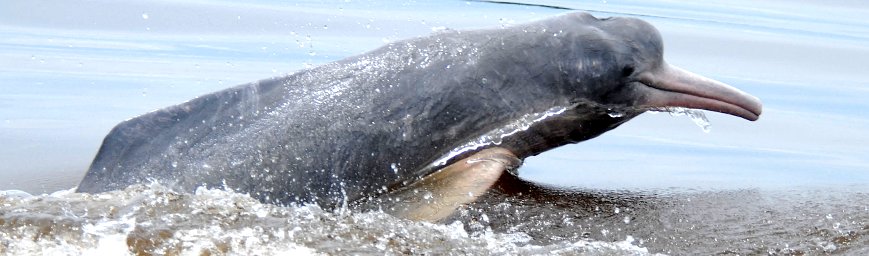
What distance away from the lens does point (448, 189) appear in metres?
6.91

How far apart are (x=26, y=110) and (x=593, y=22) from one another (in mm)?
4878

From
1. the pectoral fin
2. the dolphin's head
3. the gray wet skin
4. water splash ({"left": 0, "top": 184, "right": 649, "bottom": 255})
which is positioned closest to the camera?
water splash ({"left": 0, "top": 184, "right": 649, "bottom": 255})

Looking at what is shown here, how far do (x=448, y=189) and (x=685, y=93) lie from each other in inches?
69.6

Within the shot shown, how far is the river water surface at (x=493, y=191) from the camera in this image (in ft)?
18.2

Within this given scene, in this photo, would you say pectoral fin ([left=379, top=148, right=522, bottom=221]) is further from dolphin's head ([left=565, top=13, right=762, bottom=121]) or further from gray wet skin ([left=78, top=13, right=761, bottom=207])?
dolphin's head ([left=565, top=13, right=762, bottom=121])

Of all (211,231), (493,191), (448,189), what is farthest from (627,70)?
(211,231)

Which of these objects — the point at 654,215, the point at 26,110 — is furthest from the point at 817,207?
the point at 26,110

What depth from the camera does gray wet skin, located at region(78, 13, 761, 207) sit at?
683cm

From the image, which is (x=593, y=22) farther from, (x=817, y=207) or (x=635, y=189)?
(x=817, y=207)

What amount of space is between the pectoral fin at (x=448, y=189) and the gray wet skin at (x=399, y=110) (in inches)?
3.8

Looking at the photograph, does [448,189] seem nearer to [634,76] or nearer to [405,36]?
[634,76]

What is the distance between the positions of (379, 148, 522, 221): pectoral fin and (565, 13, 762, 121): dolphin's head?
2.39 ft

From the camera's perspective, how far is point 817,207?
7.14m

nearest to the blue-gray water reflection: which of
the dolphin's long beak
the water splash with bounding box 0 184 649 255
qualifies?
the dolphin's long beak
